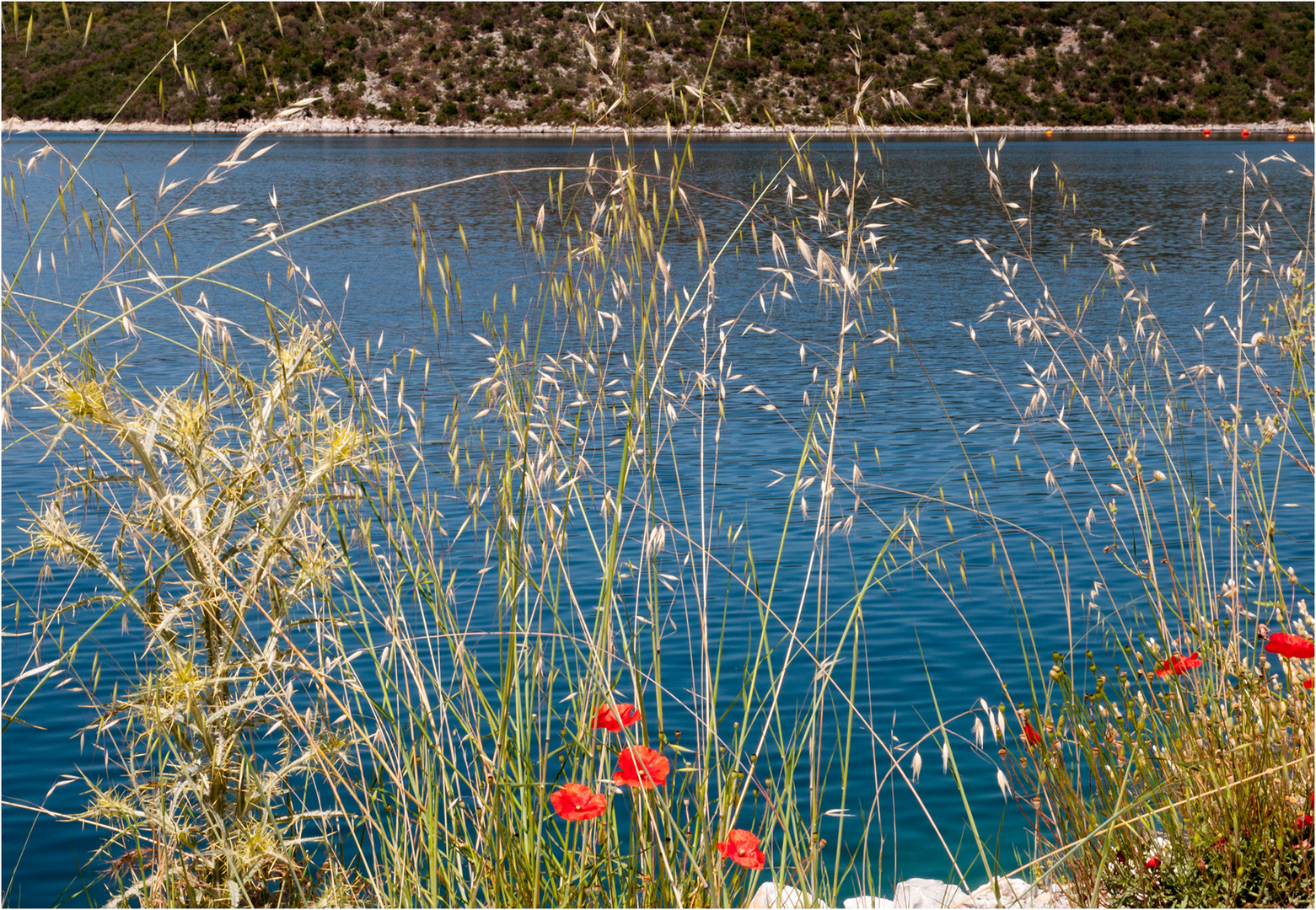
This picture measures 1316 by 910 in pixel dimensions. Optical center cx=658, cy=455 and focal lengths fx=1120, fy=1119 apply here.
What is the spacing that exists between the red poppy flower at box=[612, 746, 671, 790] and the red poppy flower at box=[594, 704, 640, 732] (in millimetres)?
50

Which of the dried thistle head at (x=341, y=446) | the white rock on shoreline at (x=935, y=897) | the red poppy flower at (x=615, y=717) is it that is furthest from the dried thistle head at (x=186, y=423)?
the white rock on shoreline at (x=935, y=897)

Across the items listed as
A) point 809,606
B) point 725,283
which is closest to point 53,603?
point 809,606

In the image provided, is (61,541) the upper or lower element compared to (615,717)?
upper

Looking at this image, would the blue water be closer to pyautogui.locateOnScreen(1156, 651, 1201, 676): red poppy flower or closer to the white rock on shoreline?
the white rock on shoreline

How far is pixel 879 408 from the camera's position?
35.4 ft

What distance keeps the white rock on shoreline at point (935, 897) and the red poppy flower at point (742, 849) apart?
24.1 inches

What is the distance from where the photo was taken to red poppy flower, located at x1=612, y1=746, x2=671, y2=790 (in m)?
1.98

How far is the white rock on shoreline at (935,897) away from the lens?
2820 millimetres

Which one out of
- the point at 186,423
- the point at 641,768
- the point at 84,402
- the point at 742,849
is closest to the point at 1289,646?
the point at 742,849

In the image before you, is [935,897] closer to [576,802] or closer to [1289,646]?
[1289,646]

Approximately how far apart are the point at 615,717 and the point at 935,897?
5.94ft

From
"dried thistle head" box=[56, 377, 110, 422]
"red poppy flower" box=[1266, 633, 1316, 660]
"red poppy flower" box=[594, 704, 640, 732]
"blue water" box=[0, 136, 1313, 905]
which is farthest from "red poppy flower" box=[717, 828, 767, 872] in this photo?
"dried thistle head" box=[56, 377, 110, 422]

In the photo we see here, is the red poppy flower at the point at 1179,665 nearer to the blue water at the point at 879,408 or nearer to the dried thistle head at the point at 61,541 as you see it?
the blue water at the point at 879,408

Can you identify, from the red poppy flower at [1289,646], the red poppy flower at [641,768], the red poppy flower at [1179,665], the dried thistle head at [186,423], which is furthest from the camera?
the red poppy flower at [1179,665]
